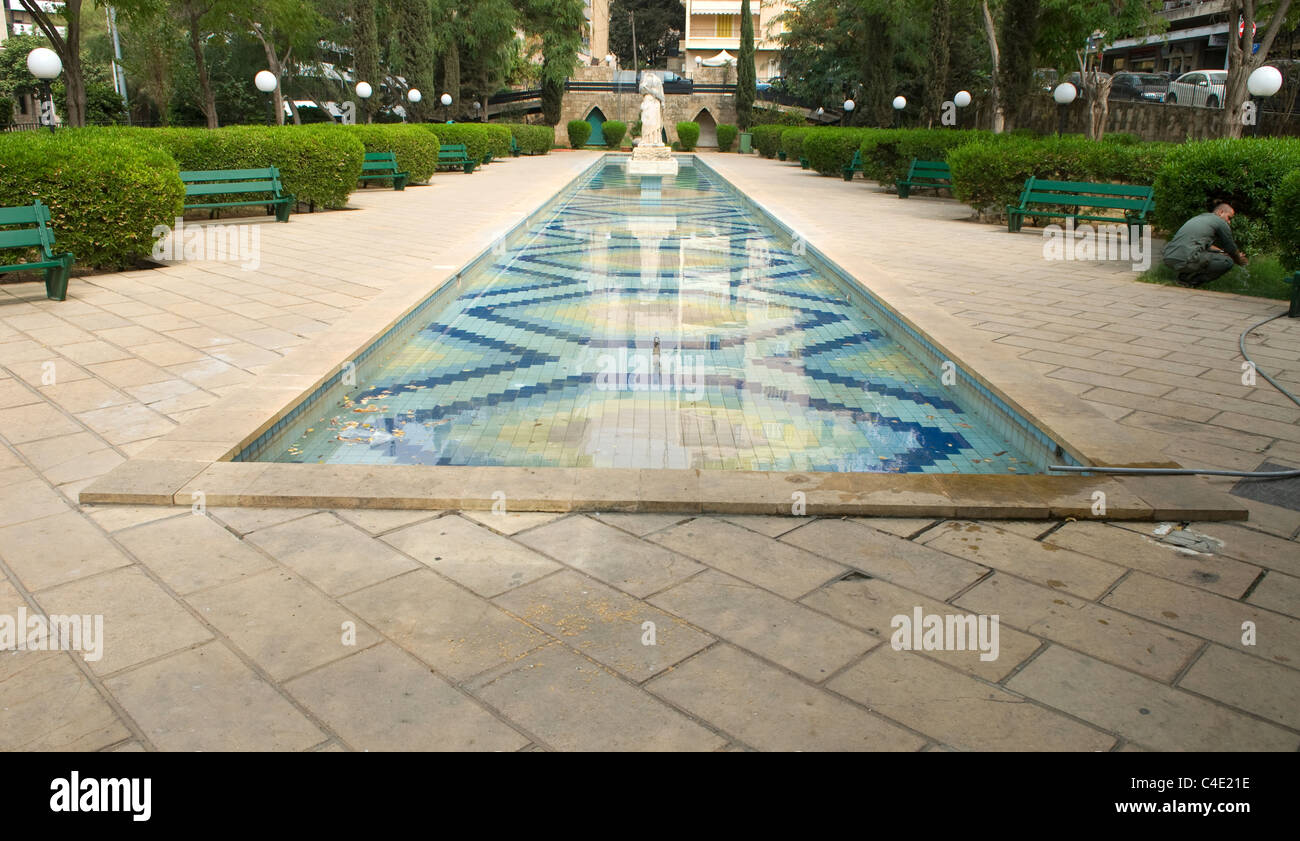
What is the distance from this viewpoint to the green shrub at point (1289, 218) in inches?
302

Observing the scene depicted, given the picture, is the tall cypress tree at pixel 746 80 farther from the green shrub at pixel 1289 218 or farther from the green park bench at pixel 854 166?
the green shrub at pixel 1289 218

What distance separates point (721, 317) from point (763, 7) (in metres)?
57.6

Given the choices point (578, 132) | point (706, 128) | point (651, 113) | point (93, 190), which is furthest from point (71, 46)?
point (706, 128)

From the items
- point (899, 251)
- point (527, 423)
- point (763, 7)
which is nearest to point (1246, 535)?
point (527, 423)

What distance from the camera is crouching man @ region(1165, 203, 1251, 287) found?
820cm

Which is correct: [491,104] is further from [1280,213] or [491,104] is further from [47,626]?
[47,626]

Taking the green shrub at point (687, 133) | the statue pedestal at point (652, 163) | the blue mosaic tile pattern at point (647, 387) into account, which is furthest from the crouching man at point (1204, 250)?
the green shrub at point (687, 133)

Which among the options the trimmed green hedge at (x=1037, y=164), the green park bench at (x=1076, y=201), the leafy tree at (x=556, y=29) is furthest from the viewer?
the leafy tree at (x=556, y=29)

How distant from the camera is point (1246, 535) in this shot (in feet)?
11.6

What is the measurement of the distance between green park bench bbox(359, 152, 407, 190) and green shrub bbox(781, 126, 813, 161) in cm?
1300

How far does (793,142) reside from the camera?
28.0 m

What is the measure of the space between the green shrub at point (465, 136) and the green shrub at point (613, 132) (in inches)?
794

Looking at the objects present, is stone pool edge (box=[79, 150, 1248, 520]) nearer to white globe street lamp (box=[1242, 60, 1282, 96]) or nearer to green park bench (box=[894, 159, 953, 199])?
white globe street lamp (box=[1242, 60, 1282, 96])

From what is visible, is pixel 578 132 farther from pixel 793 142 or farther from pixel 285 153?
pixel 285 153
